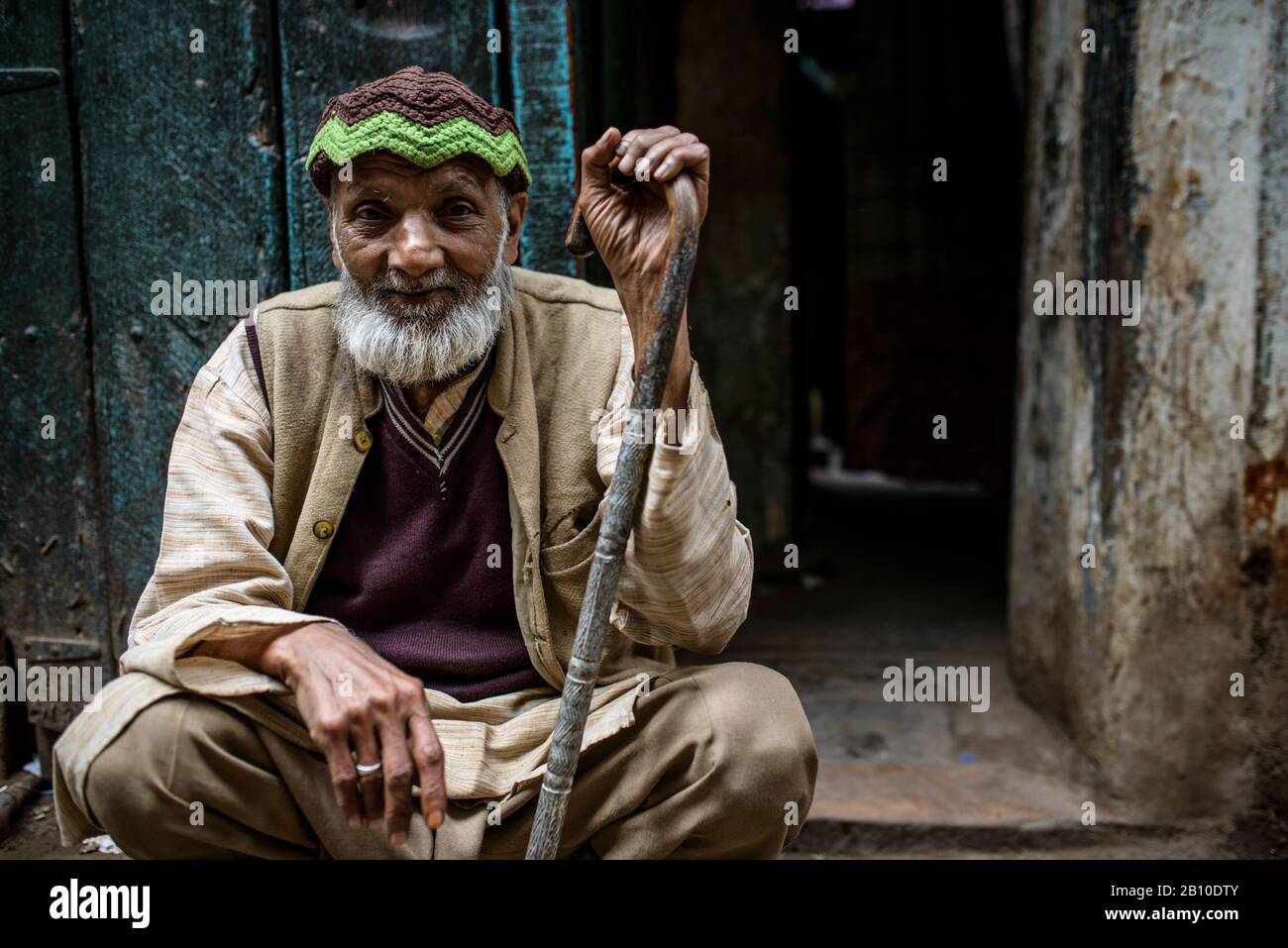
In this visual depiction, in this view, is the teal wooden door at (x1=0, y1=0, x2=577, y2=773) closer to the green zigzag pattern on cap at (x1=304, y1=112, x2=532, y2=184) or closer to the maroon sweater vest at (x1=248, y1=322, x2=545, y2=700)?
the green zigzag pattern on cap at (x1=304, y1=112, x2=532, y2=184)

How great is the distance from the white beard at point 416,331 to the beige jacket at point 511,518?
87 mm

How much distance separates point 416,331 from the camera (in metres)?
1.94

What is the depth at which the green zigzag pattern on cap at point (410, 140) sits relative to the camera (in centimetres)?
187

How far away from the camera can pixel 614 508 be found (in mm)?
1706

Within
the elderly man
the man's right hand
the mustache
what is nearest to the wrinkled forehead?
the elderly man

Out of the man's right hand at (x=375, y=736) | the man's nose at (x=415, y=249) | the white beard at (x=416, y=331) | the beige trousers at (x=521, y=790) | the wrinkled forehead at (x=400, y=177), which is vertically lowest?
the beige trousers at (x=521, y=790)

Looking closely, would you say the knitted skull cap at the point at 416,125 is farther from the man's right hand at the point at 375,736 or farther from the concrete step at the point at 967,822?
the concrete step at the point at 967,822

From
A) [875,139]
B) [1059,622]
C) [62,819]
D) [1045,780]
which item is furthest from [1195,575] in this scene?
[875,139]

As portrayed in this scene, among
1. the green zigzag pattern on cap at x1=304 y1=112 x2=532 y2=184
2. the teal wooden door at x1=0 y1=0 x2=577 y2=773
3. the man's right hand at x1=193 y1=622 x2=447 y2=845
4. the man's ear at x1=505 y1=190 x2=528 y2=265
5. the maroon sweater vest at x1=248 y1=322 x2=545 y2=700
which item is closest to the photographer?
the man's right hand at x1=193 y1=622 x2=447 y2=845

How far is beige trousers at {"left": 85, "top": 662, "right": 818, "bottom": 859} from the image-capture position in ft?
5.59

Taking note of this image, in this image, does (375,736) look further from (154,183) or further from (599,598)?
(154,183)

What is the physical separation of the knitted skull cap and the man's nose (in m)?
0.11

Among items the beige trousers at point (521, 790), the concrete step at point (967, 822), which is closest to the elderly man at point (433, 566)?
the beige trousers at point (521, 790)

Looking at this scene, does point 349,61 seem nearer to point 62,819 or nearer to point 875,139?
point 62,819
